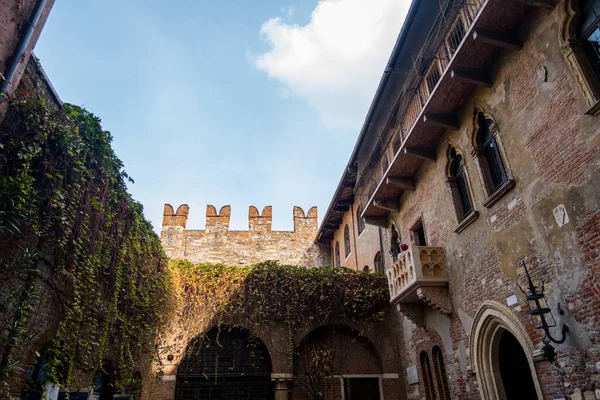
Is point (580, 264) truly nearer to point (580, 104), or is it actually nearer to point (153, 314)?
point (580, 104)

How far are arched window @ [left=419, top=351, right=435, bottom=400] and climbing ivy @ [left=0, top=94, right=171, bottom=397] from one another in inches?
271

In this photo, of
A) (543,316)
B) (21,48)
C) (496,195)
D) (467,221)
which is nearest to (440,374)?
(467,221)

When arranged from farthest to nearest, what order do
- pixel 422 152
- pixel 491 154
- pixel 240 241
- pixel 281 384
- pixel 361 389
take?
pixel 240 241 < pixel 361 389 < pixel 281 384 < pixel 422 152 < pixel 491 154

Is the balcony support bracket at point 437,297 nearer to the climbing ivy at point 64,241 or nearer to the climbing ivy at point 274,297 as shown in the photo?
the climbing ivy at point 274,297

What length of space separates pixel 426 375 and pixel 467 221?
4.39 metres

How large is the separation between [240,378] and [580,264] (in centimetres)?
961

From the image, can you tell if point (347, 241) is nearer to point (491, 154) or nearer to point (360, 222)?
point (360, 222)

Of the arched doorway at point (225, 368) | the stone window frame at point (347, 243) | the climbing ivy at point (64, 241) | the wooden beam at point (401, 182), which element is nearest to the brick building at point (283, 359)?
the arched doorway at point (225, 368)

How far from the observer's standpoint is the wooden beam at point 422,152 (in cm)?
931

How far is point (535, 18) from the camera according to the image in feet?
20.8

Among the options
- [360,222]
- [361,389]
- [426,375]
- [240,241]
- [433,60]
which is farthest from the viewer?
[240,241]

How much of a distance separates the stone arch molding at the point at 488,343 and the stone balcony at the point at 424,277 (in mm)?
1127

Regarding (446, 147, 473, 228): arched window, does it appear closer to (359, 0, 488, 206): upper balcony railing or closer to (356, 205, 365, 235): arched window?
(359, 0, 488, 206): upper balcony railing

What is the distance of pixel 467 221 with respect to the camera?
799 cm
